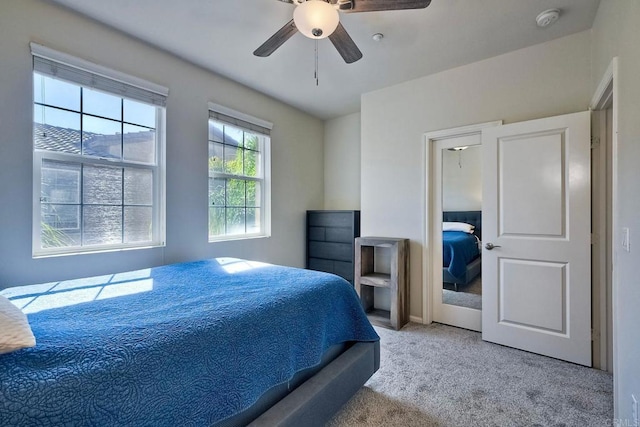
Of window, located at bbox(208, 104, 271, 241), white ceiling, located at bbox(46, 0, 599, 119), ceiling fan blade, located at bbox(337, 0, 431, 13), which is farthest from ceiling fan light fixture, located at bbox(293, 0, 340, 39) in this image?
window, located at bbox(208, 104, 271, 241)

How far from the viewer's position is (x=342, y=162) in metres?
4.38

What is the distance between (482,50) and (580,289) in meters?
2.17

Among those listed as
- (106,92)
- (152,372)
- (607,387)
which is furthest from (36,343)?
(607,387)

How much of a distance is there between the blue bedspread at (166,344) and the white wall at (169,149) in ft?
1.59

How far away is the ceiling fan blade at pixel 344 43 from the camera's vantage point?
184 cm

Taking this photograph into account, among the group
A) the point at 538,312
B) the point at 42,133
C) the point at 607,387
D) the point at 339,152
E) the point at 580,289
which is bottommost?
the point at 607,387

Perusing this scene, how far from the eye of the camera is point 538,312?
7.87 feet

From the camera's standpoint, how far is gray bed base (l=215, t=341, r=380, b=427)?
121 centimetres

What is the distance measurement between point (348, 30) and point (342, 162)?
2192 millimetres

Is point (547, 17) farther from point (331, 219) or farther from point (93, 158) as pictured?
point (93, 158)

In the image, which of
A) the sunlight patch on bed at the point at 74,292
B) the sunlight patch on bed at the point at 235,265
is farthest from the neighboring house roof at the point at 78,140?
the sunlight patch on bed at the point at 235,265

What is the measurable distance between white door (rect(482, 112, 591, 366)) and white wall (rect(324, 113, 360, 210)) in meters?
1.91

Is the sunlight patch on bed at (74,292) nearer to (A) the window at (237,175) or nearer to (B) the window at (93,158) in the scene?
(B) the window at (93,158)

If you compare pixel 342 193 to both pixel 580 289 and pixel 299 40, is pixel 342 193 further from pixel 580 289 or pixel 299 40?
pixel 580 289
